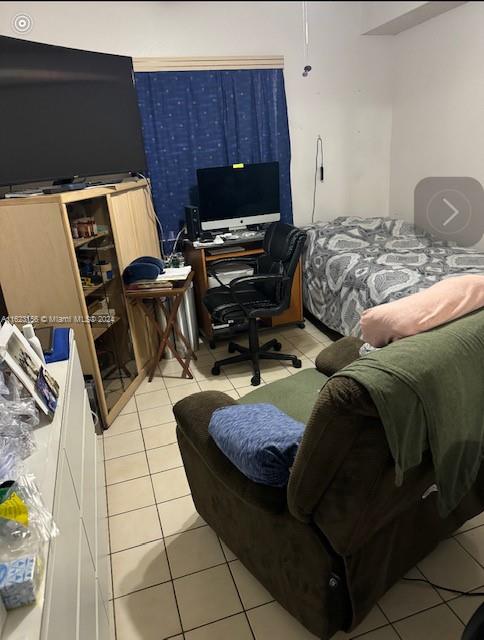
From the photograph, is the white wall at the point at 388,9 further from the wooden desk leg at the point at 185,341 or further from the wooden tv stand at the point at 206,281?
the wooden tv stand at the point at 206,281

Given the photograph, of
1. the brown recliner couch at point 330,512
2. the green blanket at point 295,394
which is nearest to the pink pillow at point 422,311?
the brown recliner couch at point 330,512

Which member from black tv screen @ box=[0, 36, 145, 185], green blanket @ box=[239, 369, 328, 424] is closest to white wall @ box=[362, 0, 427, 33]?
A: green blanket @ box=[239, 369, 328, 424]

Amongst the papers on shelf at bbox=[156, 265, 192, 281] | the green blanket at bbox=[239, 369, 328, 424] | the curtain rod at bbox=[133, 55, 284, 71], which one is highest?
the curtain rod at bbox=[133, 55, 284, 71]

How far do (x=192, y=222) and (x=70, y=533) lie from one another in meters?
2.67

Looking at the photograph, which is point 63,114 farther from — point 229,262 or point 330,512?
point 330,512

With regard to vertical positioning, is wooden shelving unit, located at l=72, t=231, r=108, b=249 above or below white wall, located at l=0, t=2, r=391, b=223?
below

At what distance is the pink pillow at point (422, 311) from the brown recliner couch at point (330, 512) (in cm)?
34

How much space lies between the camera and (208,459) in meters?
1.37

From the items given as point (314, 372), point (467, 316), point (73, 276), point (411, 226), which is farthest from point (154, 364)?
point (411, 226)

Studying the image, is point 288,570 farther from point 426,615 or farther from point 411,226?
point 411,226

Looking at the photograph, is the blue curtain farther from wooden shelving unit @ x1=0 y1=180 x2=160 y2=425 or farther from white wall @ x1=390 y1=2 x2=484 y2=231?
white wall @ x1=390 y1=2 x2=484 y2=231

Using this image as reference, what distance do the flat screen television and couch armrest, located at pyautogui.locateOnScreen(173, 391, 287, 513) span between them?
7.34ft

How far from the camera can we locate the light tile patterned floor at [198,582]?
139cm

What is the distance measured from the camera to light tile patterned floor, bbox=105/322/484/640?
1390 mm
